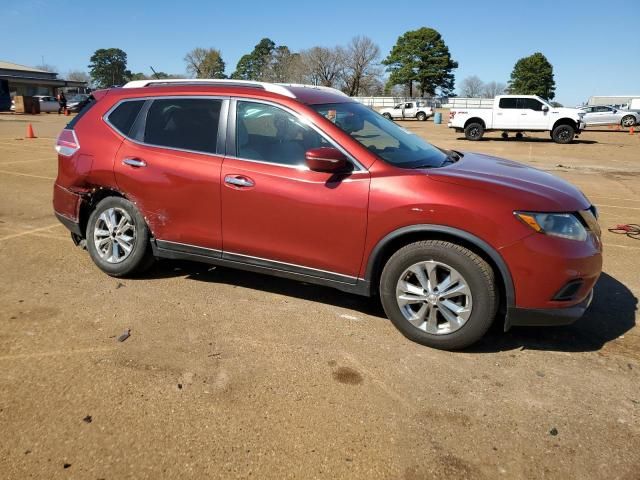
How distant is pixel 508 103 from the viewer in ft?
77.5

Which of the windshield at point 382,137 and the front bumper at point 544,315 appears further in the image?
the windshield at point 382,137

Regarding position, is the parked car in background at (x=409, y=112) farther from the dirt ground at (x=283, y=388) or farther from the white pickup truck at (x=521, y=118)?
the dirt ground at (x=283, y=388)

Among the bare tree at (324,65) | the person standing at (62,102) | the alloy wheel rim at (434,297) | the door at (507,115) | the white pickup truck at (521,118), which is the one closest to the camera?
the alloy wheel rim at (434,297)

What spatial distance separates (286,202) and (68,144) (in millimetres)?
2339

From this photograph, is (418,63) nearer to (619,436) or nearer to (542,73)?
(542,73)

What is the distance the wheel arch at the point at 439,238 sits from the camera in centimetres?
A: 318

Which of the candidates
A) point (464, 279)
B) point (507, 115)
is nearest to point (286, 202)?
point (464, 279)

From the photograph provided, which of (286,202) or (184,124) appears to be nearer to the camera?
(286,202)

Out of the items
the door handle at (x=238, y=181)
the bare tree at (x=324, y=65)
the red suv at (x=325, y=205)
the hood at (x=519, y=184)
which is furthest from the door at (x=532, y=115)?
the bare tree at (x=324, y=65)

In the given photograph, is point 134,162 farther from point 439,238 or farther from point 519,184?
point 519,184

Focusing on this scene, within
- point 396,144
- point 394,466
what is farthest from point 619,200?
point 394,466

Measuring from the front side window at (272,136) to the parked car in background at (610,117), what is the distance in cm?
3469

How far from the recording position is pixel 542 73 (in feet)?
292

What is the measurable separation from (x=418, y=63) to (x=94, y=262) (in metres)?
85.1
